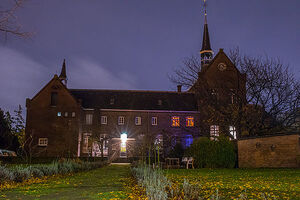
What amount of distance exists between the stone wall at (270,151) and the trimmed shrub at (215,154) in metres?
1.04

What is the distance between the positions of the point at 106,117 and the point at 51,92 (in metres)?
7.25

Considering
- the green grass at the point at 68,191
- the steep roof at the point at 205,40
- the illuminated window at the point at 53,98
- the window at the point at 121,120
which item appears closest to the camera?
the green grass at the point at 68,191

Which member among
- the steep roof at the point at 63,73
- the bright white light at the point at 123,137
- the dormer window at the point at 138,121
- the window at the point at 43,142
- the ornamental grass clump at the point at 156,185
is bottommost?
the ornamental grass clump at the point at 156,185

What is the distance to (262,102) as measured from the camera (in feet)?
74.6

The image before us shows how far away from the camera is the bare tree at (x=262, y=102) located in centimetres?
2219

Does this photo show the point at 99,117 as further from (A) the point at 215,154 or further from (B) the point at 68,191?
(B) the point at 68,191

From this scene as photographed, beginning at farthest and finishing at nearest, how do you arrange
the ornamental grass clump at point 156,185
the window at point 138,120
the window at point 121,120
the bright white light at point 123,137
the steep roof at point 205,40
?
the steep roof at point 205,40 < the window at point 138,120 < the window at point 121,120 < the bright white light at point 123,137 < the ornamental grass clump at point 156,185

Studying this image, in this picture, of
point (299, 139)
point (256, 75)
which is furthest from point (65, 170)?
point (256, 75)

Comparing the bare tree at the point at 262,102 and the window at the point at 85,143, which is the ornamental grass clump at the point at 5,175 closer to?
the bare tree at the point at 262,102

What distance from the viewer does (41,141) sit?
33.8m

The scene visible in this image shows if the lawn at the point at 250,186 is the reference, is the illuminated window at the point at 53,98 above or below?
above

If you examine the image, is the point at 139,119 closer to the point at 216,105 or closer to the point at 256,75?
the point at 216,105

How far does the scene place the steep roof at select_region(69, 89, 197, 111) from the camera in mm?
36281

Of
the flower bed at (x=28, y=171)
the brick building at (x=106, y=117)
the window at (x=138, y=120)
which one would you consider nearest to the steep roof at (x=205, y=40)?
the brick building at (x=106, y=117)
